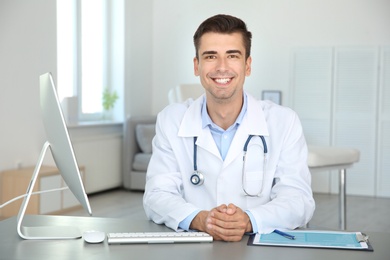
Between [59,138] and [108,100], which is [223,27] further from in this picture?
[108,100]

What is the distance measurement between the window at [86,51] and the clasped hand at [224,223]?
4610 millimetres

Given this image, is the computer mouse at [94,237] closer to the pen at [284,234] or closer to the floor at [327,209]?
the pen at [284,234]

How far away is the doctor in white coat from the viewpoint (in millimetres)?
1855

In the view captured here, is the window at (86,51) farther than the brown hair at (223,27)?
Yes

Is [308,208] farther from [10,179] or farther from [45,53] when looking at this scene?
[45,53]

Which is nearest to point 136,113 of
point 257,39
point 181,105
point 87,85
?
point 87,85

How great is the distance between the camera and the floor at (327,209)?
15.3 ft

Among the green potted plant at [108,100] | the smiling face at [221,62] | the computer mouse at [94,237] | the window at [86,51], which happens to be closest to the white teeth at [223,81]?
the smiling face at [221,62]

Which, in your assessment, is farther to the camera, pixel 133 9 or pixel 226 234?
pixel 133 9

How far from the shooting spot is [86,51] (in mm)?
6496

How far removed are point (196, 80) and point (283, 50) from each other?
123 cm

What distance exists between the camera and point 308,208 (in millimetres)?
1817

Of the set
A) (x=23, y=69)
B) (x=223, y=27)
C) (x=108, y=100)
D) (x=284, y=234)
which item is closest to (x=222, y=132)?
(x=223, y=27)

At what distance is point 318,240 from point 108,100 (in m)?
5.34
